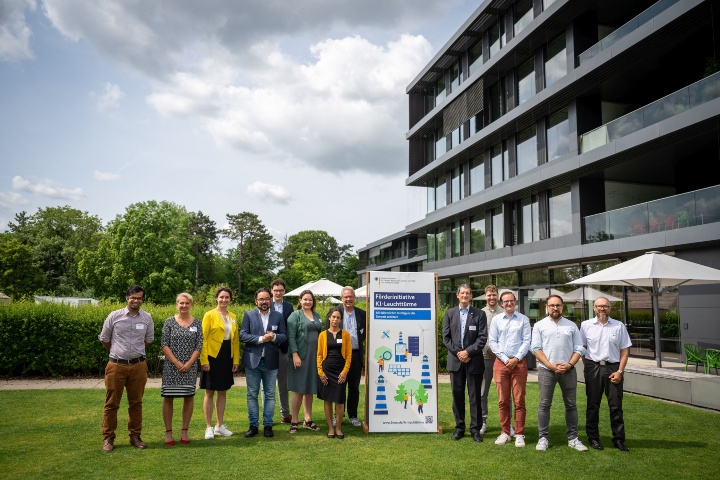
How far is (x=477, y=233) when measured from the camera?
93.2 ft

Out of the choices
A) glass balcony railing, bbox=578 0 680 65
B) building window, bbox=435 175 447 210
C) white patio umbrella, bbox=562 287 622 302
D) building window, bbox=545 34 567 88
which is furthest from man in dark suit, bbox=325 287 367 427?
building window, bbox=435 175 447 210

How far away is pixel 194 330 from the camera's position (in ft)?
23.7

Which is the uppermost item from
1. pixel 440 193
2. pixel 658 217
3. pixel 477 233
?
pixel 440 193

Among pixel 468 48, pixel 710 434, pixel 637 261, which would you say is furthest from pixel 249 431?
pixel 468 48

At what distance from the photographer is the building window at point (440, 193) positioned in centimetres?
3256

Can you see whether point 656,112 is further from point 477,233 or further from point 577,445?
point 577,445

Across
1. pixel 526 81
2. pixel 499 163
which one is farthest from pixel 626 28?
pixel 499 163

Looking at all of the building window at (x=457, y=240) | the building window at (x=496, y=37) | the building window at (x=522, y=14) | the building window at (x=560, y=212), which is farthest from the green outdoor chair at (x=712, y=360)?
the building window at (x=496, y=37)

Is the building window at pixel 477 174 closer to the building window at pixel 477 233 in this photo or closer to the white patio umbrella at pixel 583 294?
the building window at pixel 477 233

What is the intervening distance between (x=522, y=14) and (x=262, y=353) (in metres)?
22.6

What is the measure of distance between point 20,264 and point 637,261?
5850cm

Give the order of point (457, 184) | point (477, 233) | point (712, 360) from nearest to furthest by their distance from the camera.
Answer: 1. point (712, 360)
2. point (477, 233)
3. point (457, 184)

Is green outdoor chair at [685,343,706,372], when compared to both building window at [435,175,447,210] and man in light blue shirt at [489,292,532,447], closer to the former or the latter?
man in light blue shirt at [489,292,532,447]

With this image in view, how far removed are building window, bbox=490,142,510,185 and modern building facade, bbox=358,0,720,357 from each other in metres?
0.10
